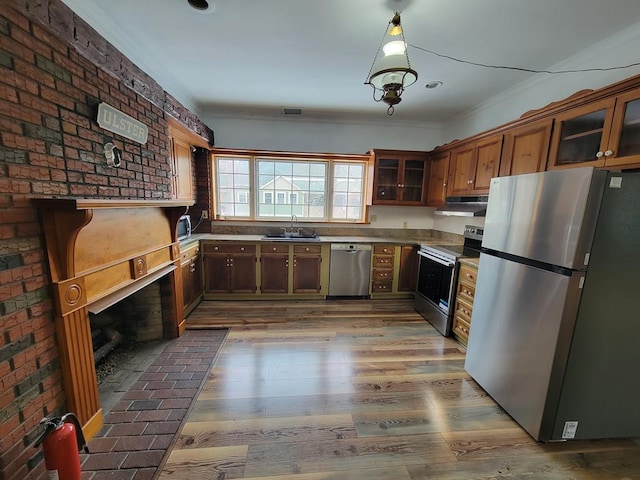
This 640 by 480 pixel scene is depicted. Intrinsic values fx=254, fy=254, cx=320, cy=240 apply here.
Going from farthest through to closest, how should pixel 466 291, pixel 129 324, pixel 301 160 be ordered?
1. pixel 301 160
2. pixel 466 291
3. pixel 129 324

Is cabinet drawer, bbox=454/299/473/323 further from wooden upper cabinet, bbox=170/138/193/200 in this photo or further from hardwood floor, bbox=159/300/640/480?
wooden upper cabinet, bbox=170/138/193/200

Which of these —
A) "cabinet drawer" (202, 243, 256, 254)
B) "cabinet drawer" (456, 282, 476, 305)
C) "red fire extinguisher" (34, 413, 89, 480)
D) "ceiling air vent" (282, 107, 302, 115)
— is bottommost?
"red fire extinguisher" (34, 413, 89, 480)

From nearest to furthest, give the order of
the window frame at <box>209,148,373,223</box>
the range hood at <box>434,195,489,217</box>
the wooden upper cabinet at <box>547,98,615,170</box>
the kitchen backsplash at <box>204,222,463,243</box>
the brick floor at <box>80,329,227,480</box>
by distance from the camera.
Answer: the brick floor at <box>80,329,227,480</box> → the wooden upper cabinet at <box>547,98,615,170</box> → the range hood at <box>434,195,489,217</box> → the window frame at <box>209,148,373,223</box> → the kitchen backsplash at <box>204,222,463,243</box>

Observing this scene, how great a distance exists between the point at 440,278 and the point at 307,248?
1.80 meters

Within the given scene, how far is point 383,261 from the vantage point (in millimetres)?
3826

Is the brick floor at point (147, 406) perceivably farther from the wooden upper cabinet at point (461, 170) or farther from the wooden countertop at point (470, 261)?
the wooden upper cabinet at point (461, 170)

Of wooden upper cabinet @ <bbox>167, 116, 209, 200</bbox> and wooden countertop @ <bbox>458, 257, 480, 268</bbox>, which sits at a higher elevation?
wooden upper cabinet @ <bbox>167, 116, 209, 200</bbox>

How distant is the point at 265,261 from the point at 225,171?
1.61 meters

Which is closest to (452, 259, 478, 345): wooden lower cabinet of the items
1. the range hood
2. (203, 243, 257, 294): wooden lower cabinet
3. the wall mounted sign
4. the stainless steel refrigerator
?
the range hood

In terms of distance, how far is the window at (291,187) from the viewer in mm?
4051

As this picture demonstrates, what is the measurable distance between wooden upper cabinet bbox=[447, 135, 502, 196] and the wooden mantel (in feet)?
10.7

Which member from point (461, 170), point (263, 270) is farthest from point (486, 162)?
point (263, 270)

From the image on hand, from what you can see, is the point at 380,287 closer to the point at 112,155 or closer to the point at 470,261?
the point at 470,261

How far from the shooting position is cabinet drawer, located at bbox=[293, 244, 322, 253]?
3708mm
